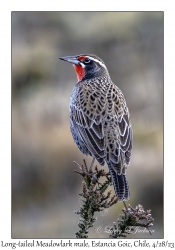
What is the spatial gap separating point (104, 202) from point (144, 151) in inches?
194

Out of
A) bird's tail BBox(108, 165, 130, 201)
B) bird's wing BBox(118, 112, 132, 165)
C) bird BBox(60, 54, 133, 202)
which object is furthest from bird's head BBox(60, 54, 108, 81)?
bird's tail BBox(108, 165, 130, 201)

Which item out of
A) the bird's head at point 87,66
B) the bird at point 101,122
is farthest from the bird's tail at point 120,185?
the bird's head at point 87,66

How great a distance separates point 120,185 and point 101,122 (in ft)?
2.80

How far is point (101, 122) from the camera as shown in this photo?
607 centimetres

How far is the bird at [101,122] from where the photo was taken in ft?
18.9

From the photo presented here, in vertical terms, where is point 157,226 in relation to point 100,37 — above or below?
below

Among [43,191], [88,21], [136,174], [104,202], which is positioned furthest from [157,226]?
[88,21]

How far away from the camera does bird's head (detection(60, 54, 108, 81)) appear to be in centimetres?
666

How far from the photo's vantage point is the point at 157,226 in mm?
8992

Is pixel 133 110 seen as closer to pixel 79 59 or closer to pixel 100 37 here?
pixel 100 37

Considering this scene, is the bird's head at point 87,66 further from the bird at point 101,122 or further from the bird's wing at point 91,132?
the bird's wing at point 91,132

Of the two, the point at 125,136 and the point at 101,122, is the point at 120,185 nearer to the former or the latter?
the point at 125,136

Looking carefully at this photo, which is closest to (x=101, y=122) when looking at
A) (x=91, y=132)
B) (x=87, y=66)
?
(x=91, y=132)
